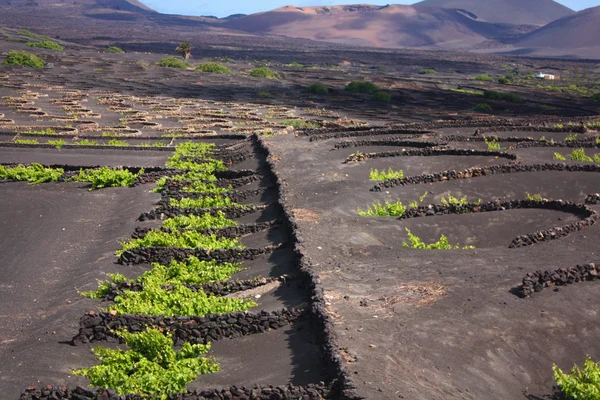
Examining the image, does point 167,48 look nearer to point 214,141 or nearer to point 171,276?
point 214,141

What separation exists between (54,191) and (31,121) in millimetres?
19689

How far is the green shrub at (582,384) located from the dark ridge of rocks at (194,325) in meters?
4.52

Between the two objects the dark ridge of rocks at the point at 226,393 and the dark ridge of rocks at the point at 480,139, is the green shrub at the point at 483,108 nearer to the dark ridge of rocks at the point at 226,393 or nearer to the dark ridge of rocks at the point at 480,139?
the dark ridge of rocks at the point at 480,139

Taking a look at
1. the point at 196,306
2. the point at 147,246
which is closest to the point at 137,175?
the point at 147,246

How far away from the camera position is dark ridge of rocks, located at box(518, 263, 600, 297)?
45.9ft

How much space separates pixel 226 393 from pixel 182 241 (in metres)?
9.35

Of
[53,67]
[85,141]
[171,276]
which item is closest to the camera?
[171,276]

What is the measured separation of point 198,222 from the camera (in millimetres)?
20969

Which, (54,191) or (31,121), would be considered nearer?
(54,191)

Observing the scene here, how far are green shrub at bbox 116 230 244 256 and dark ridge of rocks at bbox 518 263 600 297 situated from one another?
7.56 metres

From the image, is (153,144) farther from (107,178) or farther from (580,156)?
(580,156)

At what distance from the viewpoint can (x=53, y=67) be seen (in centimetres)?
8169

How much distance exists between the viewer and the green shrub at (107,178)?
2650 centimetres

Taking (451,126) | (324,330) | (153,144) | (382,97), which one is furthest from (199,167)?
(382,97)
